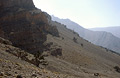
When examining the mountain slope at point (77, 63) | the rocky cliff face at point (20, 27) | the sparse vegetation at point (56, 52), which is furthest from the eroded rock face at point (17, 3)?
the sparse vegetation at point (56, 52)

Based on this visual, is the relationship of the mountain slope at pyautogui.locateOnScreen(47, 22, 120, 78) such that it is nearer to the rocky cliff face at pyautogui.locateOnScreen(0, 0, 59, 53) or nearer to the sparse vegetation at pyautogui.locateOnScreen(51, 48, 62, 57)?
the sparse vegetation at pyautogui.locateOnScreen(51, 48, 62, 57)

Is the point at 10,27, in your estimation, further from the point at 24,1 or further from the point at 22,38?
the point at 24,1

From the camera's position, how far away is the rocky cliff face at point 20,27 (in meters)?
38.5

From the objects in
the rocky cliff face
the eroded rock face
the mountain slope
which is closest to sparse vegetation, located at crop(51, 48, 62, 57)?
the mountain slope

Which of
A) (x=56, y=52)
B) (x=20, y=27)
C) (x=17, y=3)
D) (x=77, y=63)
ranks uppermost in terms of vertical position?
(x=17, y=3)

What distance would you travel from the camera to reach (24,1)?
5141cm

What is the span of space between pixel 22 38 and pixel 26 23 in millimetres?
6080

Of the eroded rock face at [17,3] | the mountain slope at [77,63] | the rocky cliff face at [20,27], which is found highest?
the eroded rock face at [17,3]

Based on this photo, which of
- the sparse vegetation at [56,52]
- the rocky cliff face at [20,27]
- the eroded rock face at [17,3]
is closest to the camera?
the rocky cliff face at [20,27]

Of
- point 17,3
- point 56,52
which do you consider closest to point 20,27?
point 17,3

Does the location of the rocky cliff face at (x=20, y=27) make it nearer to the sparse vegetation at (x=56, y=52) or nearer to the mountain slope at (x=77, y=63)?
the sparse vegetation at (x=56, y=52)

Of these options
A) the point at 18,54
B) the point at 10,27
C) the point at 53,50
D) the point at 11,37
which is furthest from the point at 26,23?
the point at 18,54

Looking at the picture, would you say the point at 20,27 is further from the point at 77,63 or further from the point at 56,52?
the point at 77,63

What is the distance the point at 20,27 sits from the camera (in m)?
41.6
